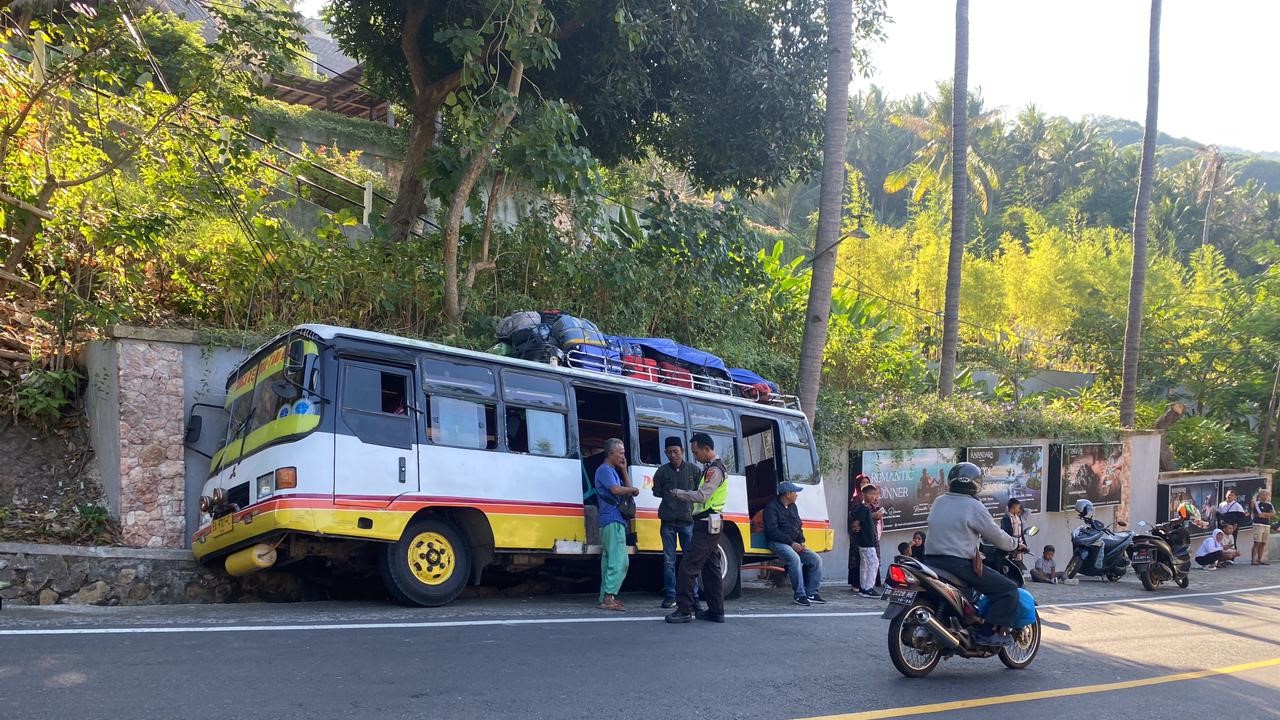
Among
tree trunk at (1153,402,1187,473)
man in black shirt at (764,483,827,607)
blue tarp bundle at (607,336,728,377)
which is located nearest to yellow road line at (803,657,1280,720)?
man in black shirt at (764,483,827,607)

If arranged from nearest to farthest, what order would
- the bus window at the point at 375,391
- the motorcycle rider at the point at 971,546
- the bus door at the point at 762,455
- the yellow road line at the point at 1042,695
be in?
the yellow road line at the point at 1042,695 < the motorcycle rider at the point at 971,546 < the bus window at the point at 375,391 < the bus door at the point at 762,455

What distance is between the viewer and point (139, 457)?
1087 centimetres

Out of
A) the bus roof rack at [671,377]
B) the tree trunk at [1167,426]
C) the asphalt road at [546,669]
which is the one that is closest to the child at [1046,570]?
the bus roof rack at [671,377]

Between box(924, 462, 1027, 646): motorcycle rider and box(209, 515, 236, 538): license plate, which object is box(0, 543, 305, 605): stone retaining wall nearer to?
box(209, 515, 236, 538): license plate

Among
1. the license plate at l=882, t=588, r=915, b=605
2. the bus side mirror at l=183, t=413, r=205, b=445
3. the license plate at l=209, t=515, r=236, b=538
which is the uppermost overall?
the bus side mirror at l=183, t=413, r=205, b=445

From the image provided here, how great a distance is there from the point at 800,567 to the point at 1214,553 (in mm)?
14835

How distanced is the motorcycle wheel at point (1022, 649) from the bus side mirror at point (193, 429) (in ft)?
27.7

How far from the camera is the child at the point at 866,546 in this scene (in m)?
13.9

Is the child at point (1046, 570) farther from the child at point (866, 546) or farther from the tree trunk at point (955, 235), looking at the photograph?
the child at point (866, 546)

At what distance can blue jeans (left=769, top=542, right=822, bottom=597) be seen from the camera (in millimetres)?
12188

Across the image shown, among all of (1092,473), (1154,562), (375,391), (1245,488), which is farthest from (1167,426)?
(375,391)

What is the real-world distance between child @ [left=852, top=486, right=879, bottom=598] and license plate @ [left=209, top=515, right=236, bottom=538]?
843 cm

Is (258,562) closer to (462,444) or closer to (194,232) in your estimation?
(462,444)

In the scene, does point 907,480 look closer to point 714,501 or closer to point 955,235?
point 955,235
